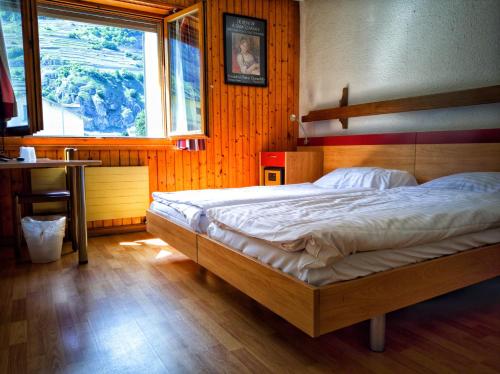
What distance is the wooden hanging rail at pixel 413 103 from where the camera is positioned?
9.07 feet

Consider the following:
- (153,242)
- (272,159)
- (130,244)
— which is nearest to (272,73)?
(272,159)

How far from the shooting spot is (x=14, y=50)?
262 centimetres

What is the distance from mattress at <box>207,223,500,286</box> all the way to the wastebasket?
153 cm

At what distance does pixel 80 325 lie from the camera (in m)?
1.81

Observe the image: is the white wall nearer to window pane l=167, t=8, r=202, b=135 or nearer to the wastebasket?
window pane l=167, t=8, r=202, b=135

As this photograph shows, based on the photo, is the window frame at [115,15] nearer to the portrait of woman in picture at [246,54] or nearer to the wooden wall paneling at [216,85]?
the wooden wall paneling at [216,85]

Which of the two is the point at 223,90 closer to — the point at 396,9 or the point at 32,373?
the point at 396,9

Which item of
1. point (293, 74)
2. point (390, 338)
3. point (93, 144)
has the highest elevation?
point (293, 74)

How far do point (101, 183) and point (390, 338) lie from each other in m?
2.90

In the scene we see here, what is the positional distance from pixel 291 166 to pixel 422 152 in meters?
1.27

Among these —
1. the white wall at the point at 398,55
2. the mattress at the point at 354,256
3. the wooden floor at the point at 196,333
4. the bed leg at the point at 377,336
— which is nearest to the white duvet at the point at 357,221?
the mattress at the point at 354,256

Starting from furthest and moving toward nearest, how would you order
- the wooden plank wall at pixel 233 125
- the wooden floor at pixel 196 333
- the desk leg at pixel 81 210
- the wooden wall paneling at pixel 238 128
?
the wooden wall paneling at pixel 238 128 → the wooden plank wall at pixel 233 125 → the desk leg at pixel 81 210 → the wooden floor at pixel 196 333

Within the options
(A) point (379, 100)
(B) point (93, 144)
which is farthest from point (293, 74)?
(B) point (93, 144)

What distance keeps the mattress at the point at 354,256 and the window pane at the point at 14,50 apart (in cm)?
180
